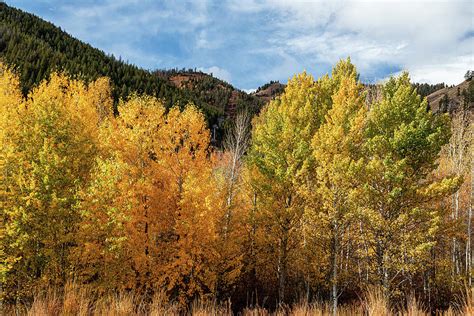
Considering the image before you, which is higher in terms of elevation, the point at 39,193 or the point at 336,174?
the point at 336,174

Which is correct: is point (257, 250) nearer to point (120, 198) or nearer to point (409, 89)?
point (120, 198)

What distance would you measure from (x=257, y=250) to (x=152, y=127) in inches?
474

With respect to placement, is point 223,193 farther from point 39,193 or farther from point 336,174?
point 39,193

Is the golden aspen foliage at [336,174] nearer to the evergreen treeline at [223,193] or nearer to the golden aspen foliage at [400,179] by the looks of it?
the evergreen treeline at [223,193]

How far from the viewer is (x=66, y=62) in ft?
283

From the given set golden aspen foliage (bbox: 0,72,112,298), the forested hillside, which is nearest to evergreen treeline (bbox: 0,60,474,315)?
golden aspen foliage (bbox: 0,72,112,298)

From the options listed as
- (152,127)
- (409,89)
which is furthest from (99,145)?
(409,89)

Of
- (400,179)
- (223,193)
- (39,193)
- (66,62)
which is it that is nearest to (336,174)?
(400,179)

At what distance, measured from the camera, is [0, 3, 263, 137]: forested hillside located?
7688cm

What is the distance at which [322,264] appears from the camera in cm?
2188

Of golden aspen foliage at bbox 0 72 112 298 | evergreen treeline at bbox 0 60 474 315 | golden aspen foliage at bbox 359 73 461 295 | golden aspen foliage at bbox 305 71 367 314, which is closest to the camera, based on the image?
golden aspen foliage at bbox 0 72 112 298

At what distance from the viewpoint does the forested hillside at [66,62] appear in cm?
Answer: 7688

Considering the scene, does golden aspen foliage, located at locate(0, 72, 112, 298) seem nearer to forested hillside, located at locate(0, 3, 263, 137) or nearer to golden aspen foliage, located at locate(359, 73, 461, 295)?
golden aspen foliage, located at locate(359, 73, 461, 295)

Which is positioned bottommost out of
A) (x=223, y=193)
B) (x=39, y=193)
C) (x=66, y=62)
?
(x=39, y=193)
